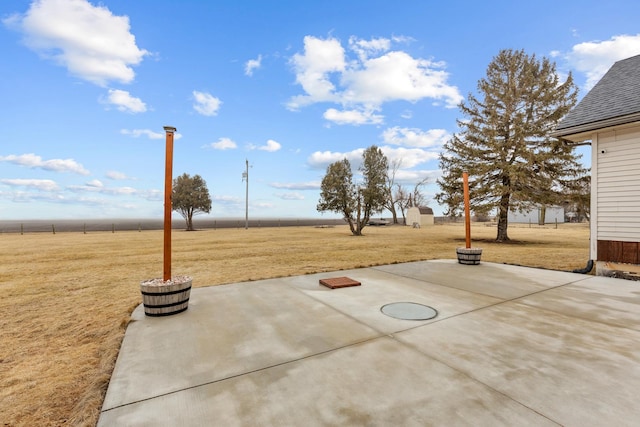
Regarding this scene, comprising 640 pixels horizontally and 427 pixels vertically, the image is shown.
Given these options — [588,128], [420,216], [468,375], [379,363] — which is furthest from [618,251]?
[420,216]

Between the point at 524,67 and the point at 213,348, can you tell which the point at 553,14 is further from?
the point at 213,348

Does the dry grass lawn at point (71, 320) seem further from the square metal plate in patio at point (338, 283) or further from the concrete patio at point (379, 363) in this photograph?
the square metal plate in patio at point (338, 283)

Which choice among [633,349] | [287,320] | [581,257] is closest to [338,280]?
[287,320]

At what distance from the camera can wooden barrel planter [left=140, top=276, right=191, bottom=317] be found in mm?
3762

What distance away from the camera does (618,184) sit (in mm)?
6402

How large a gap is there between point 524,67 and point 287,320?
19.1 metres

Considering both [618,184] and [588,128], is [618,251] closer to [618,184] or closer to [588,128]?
[618,184]

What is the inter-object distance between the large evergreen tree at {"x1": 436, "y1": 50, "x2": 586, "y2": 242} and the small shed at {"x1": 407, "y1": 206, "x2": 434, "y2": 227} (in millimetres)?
24036

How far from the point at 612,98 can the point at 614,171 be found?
202cm

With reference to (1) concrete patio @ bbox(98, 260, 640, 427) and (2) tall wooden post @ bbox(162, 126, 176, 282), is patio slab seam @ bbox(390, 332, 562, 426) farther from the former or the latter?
(2) tall wooden post @ bbox(162, 126, 176, 282)

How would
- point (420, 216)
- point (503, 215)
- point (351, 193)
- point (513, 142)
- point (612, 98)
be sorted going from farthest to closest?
point (420, 216), point (351, 193), point (503, 215), point (513, 142), point (612, 98)

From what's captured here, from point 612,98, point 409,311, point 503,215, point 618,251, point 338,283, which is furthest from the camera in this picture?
point 503,215

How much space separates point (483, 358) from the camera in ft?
8.49

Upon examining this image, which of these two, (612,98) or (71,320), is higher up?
(612,98)
